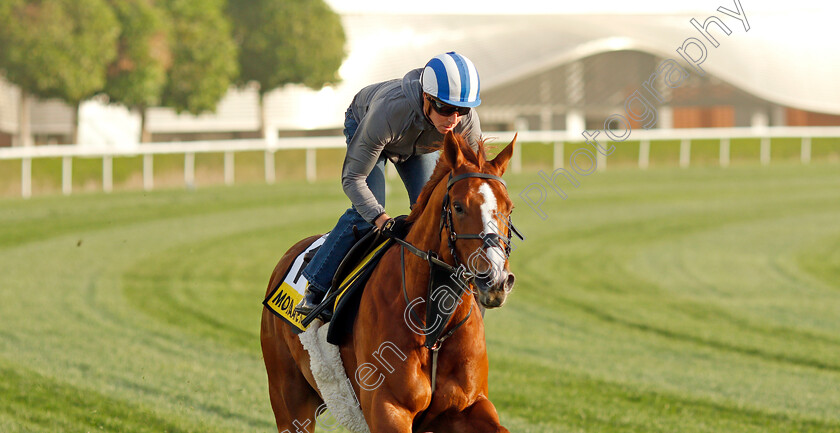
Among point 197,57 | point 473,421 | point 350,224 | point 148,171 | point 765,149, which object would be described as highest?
point 197,57

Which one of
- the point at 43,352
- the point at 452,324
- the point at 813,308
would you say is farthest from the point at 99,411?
the point at 813,308

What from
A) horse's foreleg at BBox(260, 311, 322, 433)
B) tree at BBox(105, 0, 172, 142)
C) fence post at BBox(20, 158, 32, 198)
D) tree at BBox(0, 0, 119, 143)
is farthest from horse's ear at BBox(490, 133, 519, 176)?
tree at BBox(105, 0, 172, 142)

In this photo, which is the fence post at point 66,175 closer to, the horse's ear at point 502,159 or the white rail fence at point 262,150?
the white rail fence at point 262,150

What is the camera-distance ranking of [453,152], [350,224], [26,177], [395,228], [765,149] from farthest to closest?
1. [765,149]
2. [26,177]
3. [350,224]
4. [395,228]
5. [453,152]

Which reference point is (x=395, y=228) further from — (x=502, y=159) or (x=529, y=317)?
(x=529, y=317)

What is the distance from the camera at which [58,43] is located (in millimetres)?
33062

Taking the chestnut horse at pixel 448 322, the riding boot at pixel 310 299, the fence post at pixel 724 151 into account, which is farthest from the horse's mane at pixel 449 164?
the fence post at pixel 724 151

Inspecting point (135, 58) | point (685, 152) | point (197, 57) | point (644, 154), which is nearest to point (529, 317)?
point (644, 154)

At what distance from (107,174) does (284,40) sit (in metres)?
21.7

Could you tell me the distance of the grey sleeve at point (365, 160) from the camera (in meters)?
3.93

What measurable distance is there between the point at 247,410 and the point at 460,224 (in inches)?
126

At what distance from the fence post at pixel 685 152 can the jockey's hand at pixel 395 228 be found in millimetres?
25596

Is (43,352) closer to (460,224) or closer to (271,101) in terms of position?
(460,224)

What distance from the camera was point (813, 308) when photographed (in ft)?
31.6
